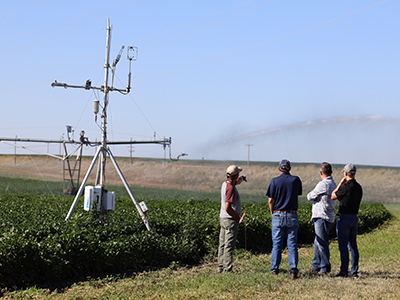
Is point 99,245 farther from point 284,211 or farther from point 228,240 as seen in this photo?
point 284,211

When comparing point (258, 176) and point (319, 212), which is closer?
point (319, 212)

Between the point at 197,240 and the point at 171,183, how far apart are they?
69.2 m

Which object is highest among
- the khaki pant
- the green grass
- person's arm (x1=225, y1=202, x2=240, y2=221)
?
person's arm (x1=225, y1=202, x2=240, y2=221)

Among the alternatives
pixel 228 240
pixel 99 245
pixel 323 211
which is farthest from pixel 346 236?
pixel 99 245

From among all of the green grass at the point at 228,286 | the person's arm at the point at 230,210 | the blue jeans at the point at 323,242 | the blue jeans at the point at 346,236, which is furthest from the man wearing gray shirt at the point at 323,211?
the person's arm at the point at 230,210

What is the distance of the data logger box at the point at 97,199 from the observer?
10617 millimetres

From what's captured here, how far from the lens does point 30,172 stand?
8356cm

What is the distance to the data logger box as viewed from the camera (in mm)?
10617

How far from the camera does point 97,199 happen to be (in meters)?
10.7

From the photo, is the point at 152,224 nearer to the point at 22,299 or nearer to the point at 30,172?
the point at 22,299

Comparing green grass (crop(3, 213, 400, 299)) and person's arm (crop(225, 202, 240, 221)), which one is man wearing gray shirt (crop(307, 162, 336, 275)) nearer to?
green grass (crop(3, 213, 400, 299))

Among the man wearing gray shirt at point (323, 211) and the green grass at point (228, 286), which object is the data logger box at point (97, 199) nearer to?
the green grass at point (228, 286)

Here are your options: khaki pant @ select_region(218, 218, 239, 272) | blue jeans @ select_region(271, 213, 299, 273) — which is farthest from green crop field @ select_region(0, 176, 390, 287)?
blue jeans @ select_region(271, 213, 299, 273)

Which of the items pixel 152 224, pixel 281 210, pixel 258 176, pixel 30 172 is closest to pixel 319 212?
pixel 281 210
